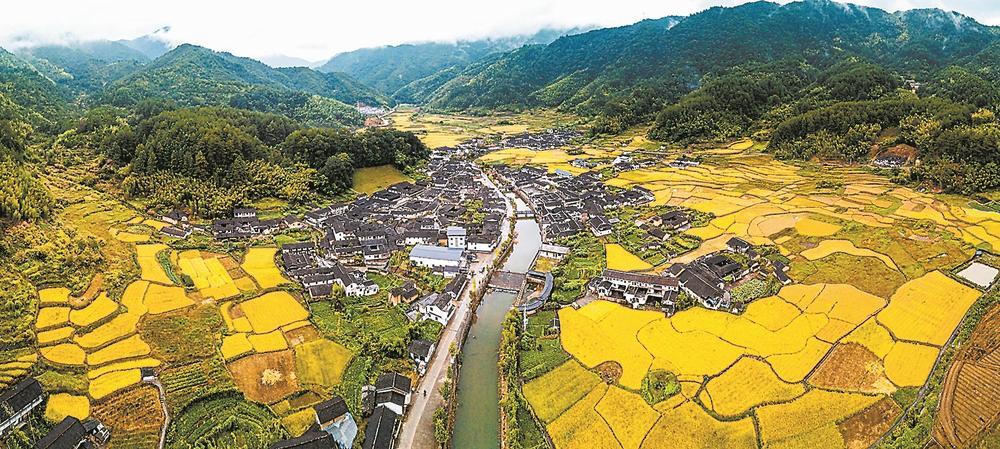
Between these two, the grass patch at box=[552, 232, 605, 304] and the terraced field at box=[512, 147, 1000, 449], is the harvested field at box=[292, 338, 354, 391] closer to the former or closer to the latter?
the terraced field at box=[512, 147, 1000, 449]

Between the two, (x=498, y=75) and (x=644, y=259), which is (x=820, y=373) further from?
(x=498, y=75)

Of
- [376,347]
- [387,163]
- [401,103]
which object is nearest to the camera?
[376,347]

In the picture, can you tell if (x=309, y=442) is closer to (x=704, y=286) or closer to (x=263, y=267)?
(x=263, y=267)

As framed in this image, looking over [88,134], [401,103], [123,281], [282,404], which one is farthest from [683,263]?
[401,103]

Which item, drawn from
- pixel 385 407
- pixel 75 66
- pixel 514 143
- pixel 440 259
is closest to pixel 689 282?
pixel 440 259

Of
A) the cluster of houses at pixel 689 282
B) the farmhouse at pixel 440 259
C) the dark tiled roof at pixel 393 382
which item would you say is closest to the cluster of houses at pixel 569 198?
the farmhouse at pixel 440 259

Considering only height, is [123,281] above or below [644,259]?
above
